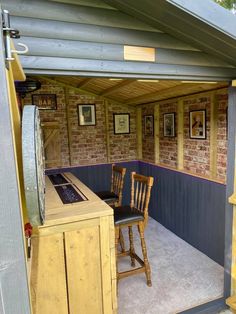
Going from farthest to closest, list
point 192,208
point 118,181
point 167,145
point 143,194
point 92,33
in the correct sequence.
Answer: point 167,145, point 192,208, point 118,181, point 143,194, point 92,33

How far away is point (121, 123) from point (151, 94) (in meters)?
1.33

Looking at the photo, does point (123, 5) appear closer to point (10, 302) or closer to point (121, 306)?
point (10, 302)

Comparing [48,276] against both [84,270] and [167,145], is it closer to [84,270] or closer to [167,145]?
[84,270]

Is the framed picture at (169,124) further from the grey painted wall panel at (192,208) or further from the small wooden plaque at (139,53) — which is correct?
the small wooden plaque at (139,53)

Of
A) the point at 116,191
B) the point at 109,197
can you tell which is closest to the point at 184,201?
the point at 116,191

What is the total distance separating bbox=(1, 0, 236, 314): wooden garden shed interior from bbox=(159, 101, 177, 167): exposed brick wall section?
2cm

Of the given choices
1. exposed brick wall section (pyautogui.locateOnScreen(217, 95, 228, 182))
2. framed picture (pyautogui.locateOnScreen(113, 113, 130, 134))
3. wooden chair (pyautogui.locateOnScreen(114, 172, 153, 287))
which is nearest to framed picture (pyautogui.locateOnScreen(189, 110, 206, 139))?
exposed brick wall section (pyautogui.locateOnScreen(217, 95, 228, 182))

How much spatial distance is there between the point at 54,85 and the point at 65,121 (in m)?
0.67

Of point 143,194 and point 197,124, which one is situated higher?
point 197,124

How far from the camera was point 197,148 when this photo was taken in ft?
11.5

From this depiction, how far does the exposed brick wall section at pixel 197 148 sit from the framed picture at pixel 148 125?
1.01 meters

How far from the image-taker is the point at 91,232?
1.69 meters

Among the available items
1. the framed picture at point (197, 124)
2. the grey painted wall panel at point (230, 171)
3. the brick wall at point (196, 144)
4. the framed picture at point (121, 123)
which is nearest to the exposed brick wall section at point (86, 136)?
the framed picture at point (121, 123)

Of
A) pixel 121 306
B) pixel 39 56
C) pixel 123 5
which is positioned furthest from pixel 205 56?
pixel 121 306
